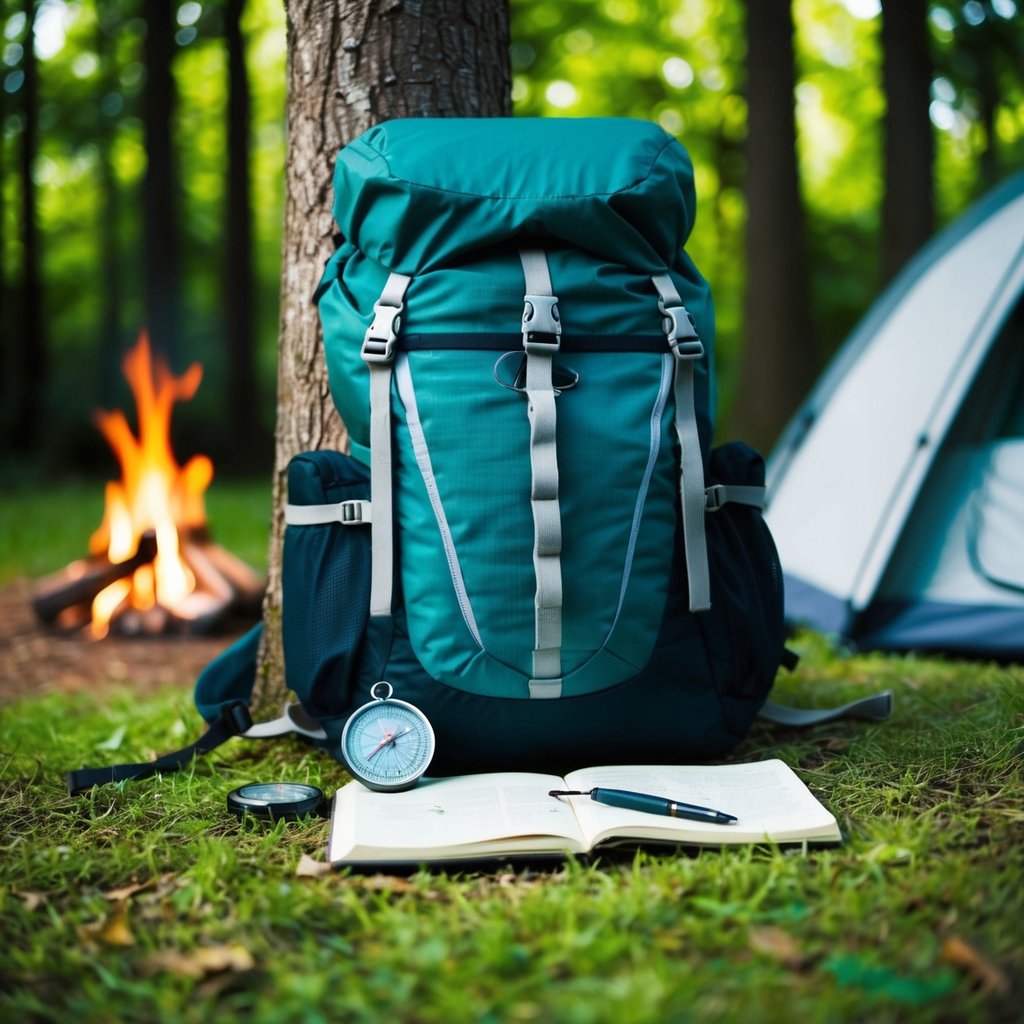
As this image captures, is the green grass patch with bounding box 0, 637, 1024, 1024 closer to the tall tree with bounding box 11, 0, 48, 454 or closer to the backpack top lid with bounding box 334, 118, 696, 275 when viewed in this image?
the backpack top lid with bounding box 334, 118, 696, 275

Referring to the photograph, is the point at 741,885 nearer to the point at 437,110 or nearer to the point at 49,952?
the point at 49,952

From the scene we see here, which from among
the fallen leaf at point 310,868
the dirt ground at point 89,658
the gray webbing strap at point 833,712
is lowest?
the dirt ground at point 89,658

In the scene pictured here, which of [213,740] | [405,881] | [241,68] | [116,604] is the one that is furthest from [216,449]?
[405,881]

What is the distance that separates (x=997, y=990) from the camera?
138 centimetres

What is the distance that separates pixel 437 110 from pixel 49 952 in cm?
204

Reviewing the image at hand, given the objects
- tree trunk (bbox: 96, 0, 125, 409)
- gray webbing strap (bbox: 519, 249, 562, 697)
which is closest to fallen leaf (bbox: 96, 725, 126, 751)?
gray webbing strap (bbox: 519, 249, 562, 697)

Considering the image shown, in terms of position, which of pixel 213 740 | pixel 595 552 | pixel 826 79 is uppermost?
pixel 826 79

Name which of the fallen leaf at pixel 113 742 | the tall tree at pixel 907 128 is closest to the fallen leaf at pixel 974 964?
the fallen leaf at pixel 113 742

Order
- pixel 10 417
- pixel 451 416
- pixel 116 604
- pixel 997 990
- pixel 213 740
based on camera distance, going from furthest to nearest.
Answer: pixel 10 417, pixel 116 604, pixel 213 740, pixel 451 416, pixel 997 990

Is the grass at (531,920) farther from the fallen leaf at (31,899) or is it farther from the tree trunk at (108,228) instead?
the tree trunk at (108,228)

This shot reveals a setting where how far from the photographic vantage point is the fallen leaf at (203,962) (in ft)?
4.90

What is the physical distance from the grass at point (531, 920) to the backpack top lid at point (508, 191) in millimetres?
1174

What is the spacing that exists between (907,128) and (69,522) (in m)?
6.56

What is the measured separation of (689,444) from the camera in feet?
7.22
